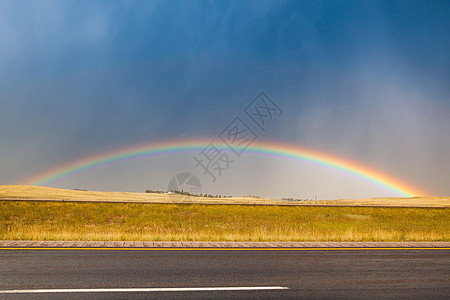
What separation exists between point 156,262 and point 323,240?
7752mm

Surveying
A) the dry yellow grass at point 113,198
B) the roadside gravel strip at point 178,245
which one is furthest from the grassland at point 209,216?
the roadside gravel strip at point 178,245

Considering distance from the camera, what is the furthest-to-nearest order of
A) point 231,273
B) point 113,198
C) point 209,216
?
1. point 113,198
2. point 209,216
3. point 231,273

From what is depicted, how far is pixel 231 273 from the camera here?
8.53m

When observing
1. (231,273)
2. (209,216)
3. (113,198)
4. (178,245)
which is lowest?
(231,273)

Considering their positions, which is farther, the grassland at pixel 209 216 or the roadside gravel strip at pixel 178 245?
the grassland at pixel 209 216

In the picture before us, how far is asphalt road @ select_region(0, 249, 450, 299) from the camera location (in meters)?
6.99

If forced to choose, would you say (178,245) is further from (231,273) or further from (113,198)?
(113,198)

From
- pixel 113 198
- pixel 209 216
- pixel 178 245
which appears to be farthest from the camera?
pixel 113 198

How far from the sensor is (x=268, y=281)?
25.8 feet

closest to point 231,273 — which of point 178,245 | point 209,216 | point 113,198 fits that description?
point 178,245

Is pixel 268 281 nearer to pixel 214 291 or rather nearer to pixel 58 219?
pixel 214 291

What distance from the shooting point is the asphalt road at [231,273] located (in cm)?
699

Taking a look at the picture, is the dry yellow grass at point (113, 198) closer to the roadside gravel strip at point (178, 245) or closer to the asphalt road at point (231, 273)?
the roadside gravel strip at point (178, 245)

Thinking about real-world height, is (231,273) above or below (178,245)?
below
